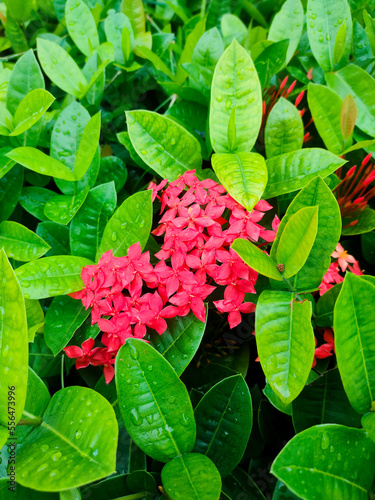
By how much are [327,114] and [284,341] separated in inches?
20.2

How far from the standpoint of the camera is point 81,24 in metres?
1.09

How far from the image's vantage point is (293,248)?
645 mm

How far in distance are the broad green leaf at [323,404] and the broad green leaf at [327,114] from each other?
472 millimetres

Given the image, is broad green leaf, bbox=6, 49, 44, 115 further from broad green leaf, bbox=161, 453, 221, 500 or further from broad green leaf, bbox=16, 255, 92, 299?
broad green leaf, bbox=161, 453, 221, 500

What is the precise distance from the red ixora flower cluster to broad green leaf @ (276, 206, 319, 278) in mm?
62

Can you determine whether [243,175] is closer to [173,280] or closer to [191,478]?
[173,280]

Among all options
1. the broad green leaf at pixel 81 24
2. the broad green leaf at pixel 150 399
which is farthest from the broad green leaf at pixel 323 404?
the broad green leaf at pixel 81 24

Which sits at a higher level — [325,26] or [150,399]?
[325,26]

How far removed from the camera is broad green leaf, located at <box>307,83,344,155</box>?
85 centimetres

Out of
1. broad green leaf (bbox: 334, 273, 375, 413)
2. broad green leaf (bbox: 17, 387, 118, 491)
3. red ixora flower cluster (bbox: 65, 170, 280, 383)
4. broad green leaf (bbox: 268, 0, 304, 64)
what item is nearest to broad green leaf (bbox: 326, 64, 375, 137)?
broad green leaf (bbox: 268, 0, 304, 64)

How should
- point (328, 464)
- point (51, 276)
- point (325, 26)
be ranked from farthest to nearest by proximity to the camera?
point (325, 26)
point (51, 276)
point (328, 464)

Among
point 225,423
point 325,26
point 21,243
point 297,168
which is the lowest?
point 225,423

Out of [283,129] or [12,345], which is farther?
[283,129]

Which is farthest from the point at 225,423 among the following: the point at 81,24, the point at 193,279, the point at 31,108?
the point at 81,24
